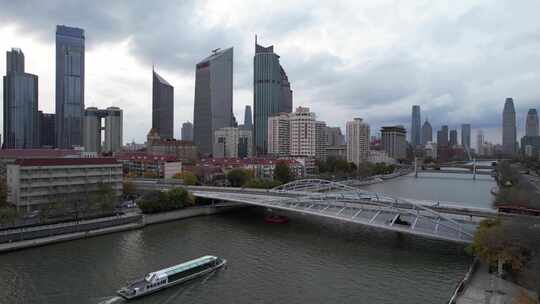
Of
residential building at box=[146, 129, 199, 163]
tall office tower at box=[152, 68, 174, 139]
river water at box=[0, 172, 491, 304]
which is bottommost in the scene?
river water at box=[0, 172, 491, 304]

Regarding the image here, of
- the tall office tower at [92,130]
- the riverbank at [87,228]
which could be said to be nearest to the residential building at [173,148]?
the tall office tower at [92,130]

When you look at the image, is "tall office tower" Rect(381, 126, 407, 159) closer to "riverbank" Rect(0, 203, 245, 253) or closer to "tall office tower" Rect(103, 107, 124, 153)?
"tall office tower" Rect(103, 107, 124, 153)

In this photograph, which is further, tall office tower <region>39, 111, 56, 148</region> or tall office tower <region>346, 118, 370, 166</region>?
tall office tower <region>39, 111, 56, 148</region>

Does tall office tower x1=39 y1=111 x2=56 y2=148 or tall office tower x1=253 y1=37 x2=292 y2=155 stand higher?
tall office tower x1=253 y1=37 x2=292 y2=155

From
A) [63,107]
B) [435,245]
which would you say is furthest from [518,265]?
[63,107]

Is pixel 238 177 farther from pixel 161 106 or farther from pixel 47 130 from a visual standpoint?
pixel 47 130

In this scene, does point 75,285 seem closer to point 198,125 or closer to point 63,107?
Answer: point 198,125

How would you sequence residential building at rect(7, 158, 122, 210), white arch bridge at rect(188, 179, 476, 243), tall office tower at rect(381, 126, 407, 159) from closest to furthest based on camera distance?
white arch bridge at rect(188, 179, 476, 243) → residential building at rect(7, 158, 122, 210) → tall office tower at rect(381, 126, 407, 159)

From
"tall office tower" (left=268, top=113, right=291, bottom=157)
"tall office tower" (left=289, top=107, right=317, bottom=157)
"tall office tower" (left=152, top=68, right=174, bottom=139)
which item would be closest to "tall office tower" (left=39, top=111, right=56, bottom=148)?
"tall office tower" (left=152, top=68, right=174, bottom=139)

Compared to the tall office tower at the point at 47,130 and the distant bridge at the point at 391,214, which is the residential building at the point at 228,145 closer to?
the tall office tower at the point at 47,130
